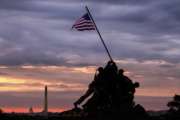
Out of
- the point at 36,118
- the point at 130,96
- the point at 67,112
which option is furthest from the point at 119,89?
the point at 36,118

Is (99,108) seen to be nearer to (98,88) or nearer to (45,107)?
(98,88)

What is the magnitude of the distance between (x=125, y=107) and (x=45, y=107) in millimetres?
6801

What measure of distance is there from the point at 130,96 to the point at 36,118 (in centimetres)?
802

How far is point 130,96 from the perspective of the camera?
4419cm

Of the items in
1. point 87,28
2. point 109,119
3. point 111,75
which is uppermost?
point 87,28

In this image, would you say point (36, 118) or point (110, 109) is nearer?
point (110, 109)

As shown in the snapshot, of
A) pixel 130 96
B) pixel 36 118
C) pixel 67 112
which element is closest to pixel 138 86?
pixel 130 96

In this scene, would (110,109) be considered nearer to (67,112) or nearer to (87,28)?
(67,112)

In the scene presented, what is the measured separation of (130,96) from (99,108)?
226cm

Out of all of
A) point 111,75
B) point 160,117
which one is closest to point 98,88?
point 111,75

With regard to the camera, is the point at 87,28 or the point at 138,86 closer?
the point at 138,86

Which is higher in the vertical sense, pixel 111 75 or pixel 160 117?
pixel 111 75

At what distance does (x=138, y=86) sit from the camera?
44312mm

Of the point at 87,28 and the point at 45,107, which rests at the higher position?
the point at 87,28
